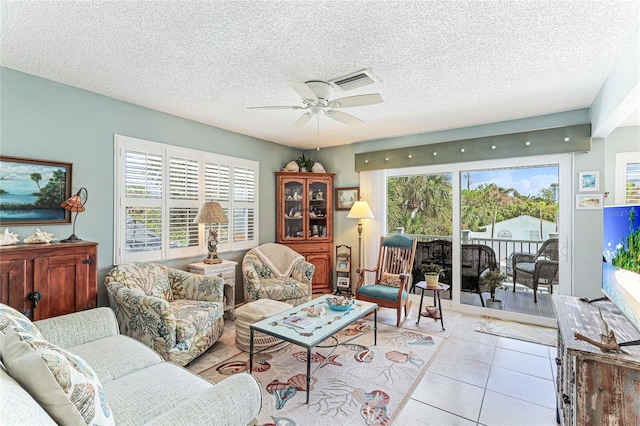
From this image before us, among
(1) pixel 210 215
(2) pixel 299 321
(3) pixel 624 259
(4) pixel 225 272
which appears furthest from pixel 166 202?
(3) pixel 624 259

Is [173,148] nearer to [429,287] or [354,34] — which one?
[354,34]

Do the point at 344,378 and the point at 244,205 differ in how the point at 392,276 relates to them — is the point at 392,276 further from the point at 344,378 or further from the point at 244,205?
the point at 244,205

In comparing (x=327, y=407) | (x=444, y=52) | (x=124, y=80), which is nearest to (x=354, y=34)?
(x=444, y=52)

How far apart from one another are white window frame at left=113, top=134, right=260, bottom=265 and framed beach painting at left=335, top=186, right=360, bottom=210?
1.48 metres

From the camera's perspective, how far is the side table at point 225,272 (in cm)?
369

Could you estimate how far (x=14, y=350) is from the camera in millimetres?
1032

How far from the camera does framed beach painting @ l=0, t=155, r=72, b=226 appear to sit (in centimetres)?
256

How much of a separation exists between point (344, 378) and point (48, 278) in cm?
250

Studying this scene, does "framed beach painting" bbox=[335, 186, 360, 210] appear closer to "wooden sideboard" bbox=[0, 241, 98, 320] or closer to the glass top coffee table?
the glass top coffee table

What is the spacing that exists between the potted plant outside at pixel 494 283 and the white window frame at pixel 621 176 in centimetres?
160

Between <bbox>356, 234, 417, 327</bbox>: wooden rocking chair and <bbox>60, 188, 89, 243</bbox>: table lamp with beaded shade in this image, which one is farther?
A: <bbox>356, 234, 417, 327</bbox>: wooden rocking chair

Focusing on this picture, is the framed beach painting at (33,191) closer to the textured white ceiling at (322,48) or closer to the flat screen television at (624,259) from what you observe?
the textured white ceiling at (322,48)

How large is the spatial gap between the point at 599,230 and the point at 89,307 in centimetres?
522

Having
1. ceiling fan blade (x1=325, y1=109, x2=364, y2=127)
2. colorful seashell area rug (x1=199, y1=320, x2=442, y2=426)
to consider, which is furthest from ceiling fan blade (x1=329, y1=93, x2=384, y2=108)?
colorful seashell area rug (x1=199, y1=320, x2=442, y2=426)
